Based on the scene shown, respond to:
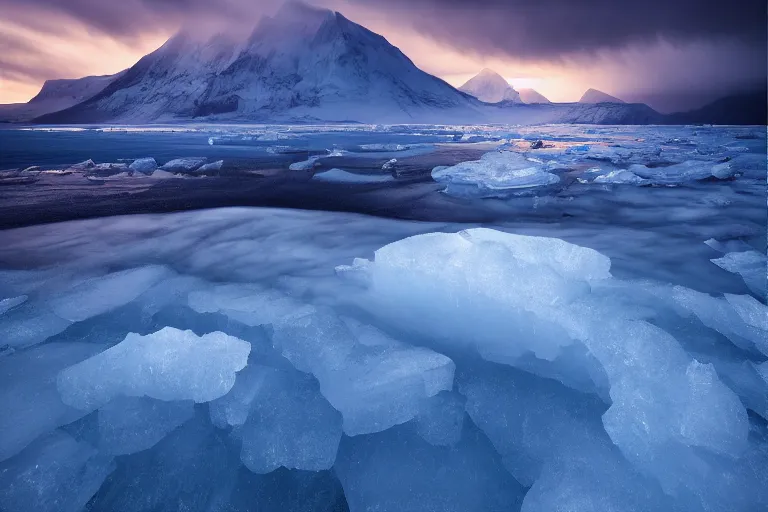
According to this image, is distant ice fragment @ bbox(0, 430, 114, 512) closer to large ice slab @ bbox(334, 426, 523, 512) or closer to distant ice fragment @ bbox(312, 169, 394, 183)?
large ice slab @ bbox(334, 426, 523, 512)

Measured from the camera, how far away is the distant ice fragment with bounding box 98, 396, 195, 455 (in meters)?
1.56

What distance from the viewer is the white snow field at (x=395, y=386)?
4.67ft

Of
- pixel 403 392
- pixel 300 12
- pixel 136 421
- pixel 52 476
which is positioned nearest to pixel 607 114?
pixel 300 12

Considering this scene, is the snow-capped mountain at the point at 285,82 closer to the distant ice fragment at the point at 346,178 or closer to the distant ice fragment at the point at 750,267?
the distant ice fragment at the point at 346,178

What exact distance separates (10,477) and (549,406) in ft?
6.96

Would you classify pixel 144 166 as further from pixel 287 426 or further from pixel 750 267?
pixel 750 267

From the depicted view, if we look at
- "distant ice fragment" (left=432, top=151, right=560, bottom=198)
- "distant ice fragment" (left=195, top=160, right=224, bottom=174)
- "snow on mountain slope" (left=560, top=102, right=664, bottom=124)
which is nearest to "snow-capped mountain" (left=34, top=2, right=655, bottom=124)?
"snow on mountain slope" (left=560, top=102, right=664, bottom=124)

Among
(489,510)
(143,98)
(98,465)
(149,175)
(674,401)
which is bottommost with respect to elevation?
(489,510)

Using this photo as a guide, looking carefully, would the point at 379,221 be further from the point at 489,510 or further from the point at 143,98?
the point at 143,98

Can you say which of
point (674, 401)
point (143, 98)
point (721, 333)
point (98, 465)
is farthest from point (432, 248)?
point (143, 98)

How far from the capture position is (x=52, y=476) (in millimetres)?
1404

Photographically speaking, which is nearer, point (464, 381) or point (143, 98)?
point (464, 381)

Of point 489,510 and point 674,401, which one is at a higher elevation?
point 674,401

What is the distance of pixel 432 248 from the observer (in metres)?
2.47
